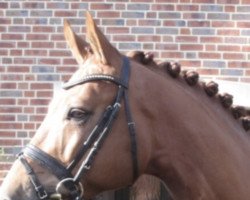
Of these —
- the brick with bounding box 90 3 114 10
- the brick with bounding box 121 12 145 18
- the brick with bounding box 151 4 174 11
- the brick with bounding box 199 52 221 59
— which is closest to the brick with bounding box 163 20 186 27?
the brick with bounding box 151 4 174 11

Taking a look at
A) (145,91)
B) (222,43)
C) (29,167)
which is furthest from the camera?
(222,43)

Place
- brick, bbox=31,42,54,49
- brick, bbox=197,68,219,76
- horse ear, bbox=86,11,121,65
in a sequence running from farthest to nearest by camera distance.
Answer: brick, bbox=31,42,54,49, brick, bbox=197,68,219,76, horse ear, bbox=86,11,121,65

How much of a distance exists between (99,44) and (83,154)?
58 centimetres

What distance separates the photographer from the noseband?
3.01 meters

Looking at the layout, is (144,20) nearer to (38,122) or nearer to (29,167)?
(38,122)

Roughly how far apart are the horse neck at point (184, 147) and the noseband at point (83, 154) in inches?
3.7

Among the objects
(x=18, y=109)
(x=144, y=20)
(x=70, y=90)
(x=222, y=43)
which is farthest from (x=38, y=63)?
(x=70, y=90)

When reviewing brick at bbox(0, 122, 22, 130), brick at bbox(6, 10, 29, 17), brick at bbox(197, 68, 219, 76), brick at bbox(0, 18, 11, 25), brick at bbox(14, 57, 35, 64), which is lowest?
brick at bbox(0, 122, 22, 130)

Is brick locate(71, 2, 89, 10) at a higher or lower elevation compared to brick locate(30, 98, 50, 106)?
higher

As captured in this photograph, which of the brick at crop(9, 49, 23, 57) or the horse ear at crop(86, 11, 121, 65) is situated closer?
the horse ear at crop(86, 11, 121, 65)

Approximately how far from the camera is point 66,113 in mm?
3082

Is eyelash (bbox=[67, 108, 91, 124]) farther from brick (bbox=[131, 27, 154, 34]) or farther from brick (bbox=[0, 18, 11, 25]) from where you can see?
brick (bbox=[0, 18, 11, 25])

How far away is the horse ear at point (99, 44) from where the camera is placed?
3109mm

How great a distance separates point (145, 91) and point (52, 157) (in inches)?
24.3
